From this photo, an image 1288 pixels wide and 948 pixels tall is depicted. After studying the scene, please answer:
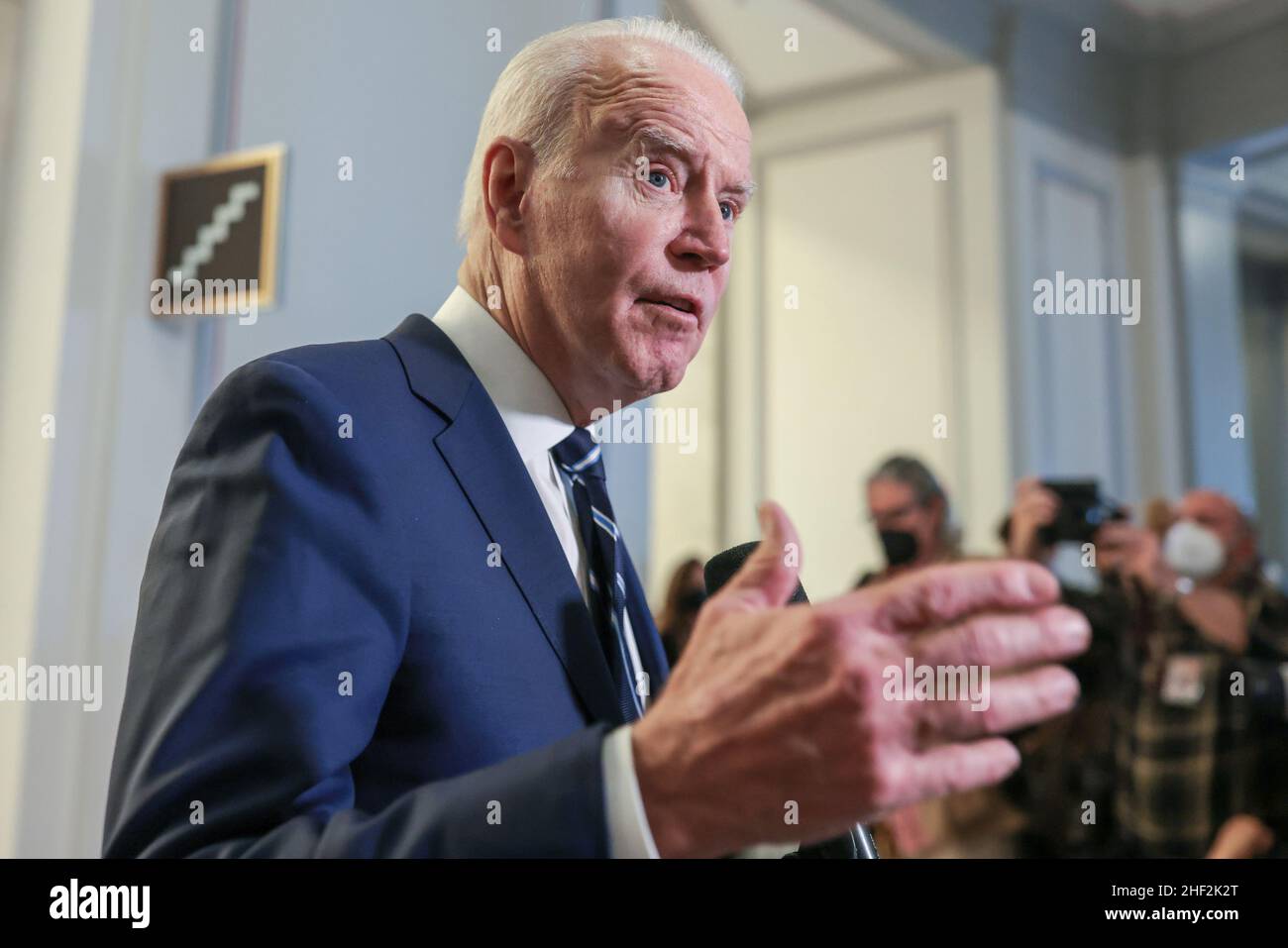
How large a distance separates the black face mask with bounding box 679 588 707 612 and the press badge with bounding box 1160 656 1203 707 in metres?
0.75

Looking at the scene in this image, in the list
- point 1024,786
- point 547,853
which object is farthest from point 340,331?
point 1024,786

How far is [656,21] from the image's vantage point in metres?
0.92

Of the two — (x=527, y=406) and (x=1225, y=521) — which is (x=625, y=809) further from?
(x=1225, y=521)

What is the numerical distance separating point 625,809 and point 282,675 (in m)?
0.19

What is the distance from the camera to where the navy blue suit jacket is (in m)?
0.54

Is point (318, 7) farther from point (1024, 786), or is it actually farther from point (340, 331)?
point (1024, 786)

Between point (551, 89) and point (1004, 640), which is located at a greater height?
point (551, 89)

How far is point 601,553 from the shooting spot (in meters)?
0.79

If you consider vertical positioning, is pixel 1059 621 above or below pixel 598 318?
below

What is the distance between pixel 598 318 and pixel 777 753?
0.39 metres
